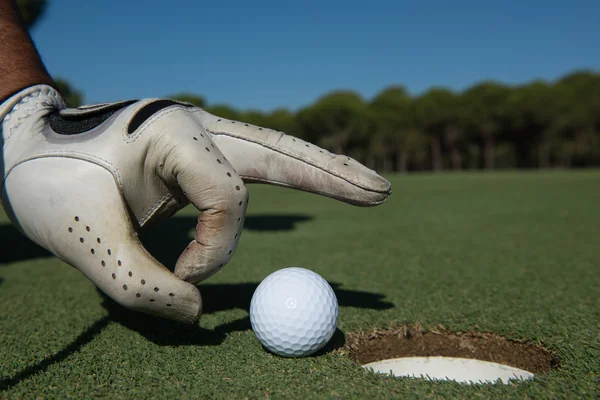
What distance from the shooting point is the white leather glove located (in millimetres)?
2158

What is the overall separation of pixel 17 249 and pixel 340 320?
538 centimetres

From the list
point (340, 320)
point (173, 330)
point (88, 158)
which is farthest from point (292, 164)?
point (173, 330)

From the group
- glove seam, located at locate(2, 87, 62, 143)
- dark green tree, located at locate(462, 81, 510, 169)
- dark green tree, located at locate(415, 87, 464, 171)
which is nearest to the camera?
glove seam, located at locate(2, 87, 62, 143)

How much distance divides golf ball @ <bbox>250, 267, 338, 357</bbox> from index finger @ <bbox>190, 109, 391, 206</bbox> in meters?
0.57

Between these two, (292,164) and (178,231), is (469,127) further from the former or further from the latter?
(292,164)

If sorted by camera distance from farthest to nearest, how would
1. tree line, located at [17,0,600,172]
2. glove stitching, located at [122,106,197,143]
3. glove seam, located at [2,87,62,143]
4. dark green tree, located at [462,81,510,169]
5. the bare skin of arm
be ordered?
dark green tree, located at [462,81,510,169]
tree line, located at [17,0,600,172]
the bare skin of arm
glove seam, located at [2,87,62,143]
glove stitching, located at [122,106,197,143]

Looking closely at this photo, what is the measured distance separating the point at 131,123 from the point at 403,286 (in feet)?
9.05

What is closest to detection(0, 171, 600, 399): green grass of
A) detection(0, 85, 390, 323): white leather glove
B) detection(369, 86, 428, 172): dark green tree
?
detection(0, 85, 390, 323): white leather glove

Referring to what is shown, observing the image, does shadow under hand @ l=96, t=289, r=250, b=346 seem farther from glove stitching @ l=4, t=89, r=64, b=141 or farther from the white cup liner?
glove stitching @ l=4, t=89, r=64, b=141

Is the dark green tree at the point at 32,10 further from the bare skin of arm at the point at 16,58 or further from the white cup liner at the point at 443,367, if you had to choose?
the white cup liner at the point at 443,367

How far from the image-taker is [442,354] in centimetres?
289

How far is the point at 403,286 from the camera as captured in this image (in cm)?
403

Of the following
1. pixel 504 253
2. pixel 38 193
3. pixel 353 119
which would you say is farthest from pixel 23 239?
pixel 353 119

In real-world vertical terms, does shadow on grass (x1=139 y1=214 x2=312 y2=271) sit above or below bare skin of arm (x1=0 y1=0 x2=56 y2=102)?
below
